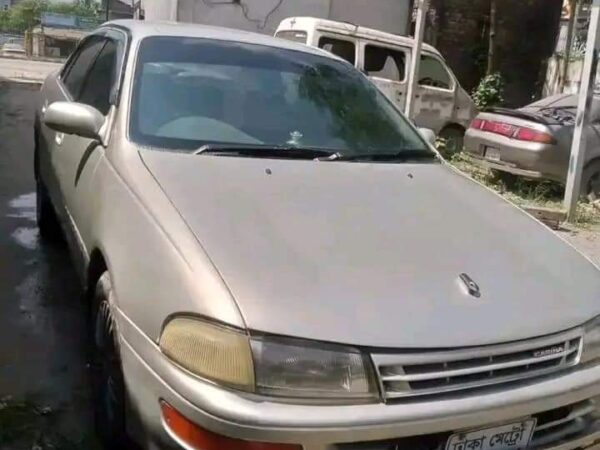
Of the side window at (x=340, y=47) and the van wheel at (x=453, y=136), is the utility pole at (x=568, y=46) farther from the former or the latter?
the side window at (x=340, y=47)

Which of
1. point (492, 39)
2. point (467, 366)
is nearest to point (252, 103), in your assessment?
point (467, 366)

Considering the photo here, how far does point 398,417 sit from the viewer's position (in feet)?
6.27

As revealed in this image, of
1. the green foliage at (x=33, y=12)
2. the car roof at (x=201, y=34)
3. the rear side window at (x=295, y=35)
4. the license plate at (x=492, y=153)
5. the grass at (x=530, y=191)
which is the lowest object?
the grass at (x=530, y=191)

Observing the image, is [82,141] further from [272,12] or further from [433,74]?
[272,12]

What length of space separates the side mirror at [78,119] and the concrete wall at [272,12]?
11.1m

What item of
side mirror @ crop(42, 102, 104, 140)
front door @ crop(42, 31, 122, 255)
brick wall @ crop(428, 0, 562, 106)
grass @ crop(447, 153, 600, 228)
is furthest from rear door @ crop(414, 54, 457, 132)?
side mirror @ crop(42, 102, 104, 140)

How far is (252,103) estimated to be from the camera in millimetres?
3326

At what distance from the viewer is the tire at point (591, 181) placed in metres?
8.40

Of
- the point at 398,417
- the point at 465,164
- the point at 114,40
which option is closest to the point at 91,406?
the point at 398,417

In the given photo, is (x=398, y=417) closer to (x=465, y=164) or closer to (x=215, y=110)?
(x=215, y=110)

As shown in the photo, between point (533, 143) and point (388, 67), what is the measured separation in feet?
10.9

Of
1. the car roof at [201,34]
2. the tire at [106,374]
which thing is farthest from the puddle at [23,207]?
the tire at [106,374]

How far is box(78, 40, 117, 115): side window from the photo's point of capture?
137 inches

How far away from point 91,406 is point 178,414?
127cm
